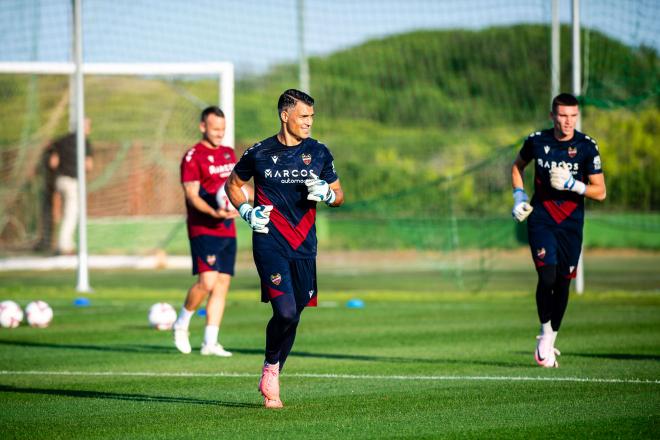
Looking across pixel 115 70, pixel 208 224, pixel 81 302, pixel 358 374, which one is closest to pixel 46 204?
pixel 115 70

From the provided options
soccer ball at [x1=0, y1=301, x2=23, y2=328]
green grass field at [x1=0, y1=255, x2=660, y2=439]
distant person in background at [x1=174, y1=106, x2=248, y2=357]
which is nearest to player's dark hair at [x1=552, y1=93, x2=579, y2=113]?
green grass field at [x1=0, y1=255, x2=660, y2=439]

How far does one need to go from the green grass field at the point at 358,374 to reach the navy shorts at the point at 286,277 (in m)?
0.85

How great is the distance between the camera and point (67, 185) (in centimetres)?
2448

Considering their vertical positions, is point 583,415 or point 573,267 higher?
point 573,267

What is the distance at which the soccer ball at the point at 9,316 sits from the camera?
15047 millimetres

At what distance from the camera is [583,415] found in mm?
7965

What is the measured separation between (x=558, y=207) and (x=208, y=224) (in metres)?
3.88

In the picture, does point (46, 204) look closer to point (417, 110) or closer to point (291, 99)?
point (291, 99)

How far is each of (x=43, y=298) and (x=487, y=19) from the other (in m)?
10.2

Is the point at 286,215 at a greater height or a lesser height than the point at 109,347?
greater

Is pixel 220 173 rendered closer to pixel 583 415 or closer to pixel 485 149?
pixel 583 415

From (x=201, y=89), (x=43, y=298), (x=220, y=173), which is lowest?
(x=43, y=298)

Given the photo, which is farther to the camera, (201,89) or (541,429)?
(201,89)

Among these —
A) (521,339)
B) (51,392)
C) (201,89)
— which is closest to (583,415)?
(51,392)
